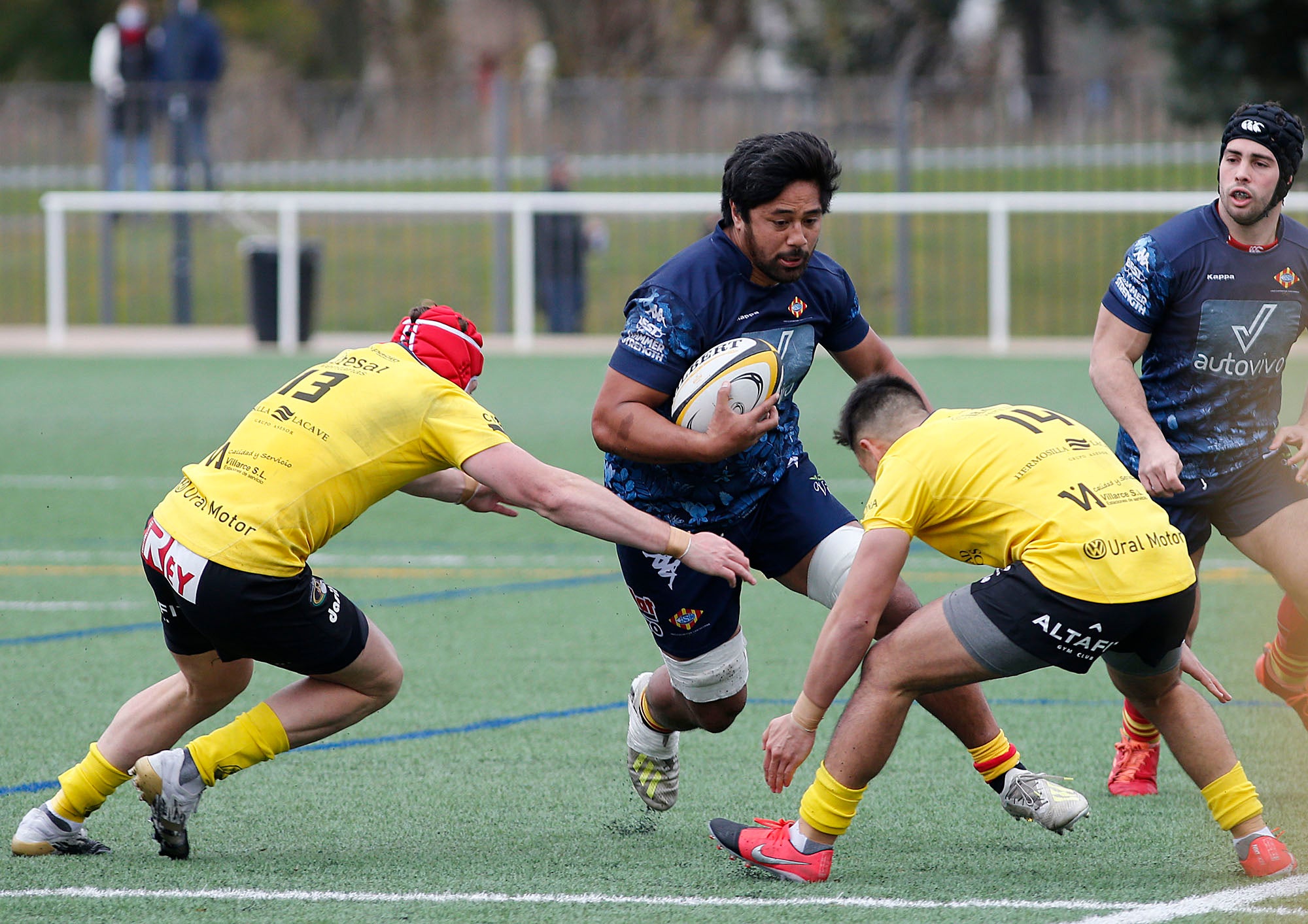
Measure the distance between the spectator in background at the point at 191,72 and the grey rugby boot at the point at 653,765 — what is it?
17.7m

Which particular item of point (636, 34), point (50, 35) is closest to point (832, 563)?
point (636, 34)

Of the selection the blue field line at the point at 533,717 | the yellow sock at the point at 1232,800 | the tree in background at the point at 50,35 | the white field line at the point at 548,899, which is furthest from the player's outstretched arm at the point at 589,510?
the tree in background at the point at 50,35

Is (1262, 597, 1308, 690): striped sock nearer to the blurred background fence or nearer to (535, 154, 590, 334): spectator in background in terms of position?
the blurred background fence

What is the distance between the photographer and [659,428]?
5.06 m

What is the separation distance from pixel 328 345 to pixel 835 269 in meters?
15.3

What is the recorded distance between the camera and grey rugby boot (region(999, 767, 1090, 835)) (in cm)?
486

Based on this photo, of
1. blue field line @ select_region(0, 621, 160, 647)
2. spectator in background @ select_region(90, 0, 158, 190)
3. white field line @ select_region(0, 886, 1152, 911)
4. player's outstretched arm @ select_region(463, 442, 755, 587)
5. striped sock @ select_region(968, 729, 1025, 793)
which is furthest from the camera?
spectator in background @ select_region(90, 0, 158, 190)

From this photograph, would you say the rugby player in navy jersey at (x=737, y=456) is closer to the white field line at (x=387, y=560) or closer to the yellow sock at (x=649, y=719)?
the yellow sock at (x=649, y=719)

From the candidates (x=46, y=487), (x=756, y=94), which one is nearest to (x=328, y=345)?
(x=756, y=94)

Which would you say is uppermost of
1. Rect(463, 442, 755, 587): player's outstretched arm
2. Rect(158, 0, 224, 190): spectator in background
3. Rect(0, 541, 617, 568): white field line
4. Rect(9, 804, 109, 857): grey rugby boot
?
Rect(158, 0, 224, 190): spectator in background

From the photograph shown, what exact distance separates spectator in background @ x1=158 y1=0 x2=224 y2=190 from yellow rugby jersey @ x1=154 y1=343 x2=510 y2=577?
1788cm

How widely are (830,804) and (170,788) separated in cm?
175

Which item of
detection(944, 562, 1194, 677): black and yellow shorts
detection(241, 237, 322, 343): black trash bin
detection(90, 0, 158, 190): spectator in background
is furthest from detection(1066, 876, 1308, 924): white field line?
detection(90, 0, 158, 190): spectator in background

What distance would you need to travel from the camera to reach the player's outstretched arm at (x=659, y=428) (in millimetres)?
4980
